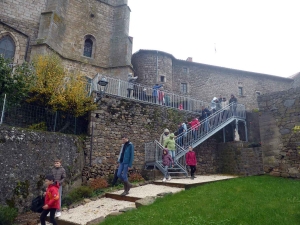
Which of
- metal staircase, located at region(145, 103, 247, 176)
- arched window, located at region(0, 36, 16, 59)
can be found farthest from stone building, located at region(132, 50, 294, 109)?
arched window, located at region(0, 36, 16, 59)

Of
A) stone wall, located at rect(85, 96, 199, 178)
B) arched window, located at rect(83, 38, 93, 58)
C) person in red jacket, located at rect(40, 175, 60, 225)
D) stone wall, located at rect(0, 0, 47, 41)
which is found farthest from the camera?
arched window, located at rect(83, 38, 93, 58)

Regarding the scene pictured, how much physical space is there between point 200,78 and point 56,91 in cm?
1732

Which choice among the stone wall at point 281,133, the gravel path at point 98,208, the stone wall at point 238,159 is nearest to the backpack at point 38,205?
the gravel path at point 98,208

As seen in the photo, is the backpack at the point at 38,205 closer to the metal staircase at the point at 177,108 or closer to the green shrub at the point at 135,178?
the green shrub at the point at 135,178

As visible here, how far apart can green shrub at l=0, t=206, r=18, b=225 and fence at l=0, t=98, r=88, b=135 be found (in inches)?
149

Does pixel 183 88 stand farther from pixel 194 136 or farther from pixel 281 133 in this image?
pixel 281 133

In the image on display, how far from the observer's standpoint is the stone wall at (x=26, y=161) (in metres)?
8.04

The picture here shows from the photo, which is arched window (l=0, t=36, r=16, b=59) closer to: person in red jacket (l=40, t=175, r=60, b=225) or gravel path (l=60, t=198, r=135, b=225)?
gravel path (l=60, t=198, r=135, b=225)

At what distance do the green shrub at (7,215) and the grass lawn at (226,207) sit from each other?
3167 millimetres

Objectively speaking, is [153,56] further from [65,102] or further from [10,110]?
[10,110]

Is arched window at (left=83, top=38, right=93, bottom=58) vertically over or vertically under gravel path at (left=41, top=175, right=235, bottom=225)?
over

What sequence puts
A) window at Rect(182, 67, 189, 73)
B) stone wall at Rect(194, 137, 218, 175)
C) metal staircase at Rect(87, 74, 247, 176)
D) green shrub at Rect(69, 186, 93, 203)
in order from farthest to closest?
window at Rect(182, 67, 189, 73)
stone wall at Rect(194, 137, 218, 175)
metal staircase at Rect(87, 74, 247, 176)
green shrub at Rect(69, 186, 93, 203)

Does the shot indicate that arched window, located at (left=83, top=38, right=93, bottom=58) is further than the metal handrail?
Yes

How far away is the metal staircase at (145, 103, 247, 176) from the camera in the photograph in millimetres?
12228
